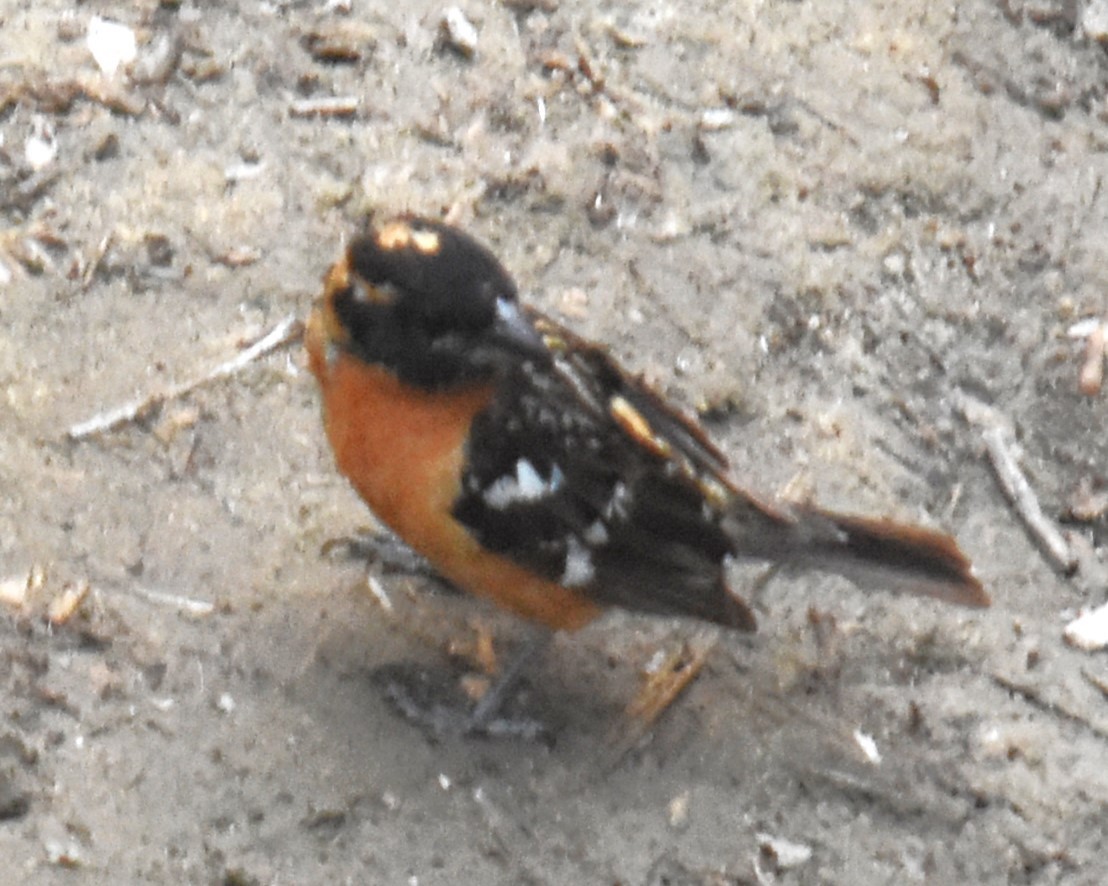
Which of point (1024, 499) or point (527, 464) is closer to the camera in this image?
point (527, 464)

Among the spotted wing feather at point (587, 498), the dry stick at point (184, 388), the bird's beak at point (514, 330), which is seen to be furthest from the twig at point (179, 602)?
the bird's beak at point (514, 330)

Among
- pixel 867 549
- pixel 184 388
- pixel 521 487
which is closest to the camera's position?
pixel 521 487

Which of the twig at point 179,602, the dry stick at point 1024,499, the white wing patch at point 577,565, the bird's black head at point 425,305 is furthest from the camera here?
the dry stick at point 1024,499

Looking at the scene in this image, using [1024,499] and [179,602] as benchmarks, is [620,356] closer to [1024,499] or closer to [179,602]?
[1024,499]

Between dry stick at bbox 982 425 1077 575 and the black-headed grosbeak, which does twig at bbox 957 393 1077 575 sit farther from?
the black-headed grosbeak

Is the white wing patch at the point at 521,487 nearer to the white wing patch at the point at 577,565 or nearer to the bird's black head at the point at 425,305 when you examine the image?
the white wing patch at the point at 577,565

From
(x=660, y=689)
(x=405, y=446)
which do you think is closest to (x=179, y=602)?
(x=405, y=446)
